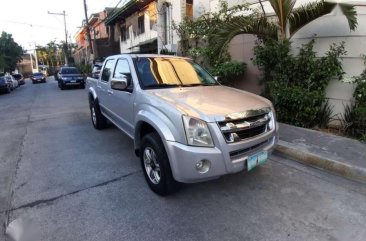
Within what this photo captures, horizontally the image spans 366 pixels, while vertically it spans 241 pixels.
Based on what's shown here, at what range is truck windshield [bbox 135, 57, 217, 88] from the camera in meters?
4.41

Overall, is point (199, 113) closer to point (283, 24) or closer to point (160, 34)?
point (283, 24)

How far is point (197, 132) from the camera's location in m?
3.17

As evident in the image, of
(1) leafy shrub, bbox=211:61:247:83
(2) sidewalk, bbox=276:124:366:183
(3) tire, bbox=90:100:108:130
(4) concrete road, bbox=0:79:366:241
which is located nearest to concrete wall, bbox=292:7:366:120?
(2) sidewalk, bbox=276:124:366:183

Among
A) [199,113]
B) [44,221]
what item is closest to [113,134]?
[44,221]

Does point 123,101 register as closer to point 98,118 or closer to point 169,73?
point 169,73

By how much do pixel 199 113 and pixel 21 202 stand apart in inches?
102

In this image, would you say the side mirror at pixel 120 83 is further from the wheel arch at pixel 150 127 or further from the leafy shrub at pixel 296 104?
the leafy shrub at pixel 296 104

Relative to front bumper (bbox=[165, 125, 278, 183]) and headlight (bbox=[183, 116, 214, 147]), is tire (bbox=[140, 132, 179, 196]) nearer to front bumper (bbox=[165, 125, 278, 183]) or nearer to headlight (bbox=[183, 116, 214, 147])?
front bumper (bbox=[165, 125, 278, 183])

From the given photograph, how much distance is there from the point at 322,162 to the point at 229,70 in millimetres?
4406

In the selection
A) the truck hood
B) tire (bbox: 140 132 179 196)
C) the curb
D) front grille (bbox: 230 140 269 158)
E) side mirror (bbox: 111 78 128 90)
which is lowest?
the curb

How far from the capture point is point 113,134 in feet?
22.2

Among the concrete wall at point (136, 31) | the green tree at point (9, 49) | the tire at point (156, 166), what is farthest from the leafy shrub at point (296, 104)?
the green tree at point (9, 49)

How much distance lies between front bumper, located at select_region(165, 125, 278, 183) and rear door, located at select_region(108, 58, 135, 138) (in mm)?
1484

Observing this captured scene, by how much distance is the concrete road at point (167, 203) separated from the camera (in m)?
3.01
